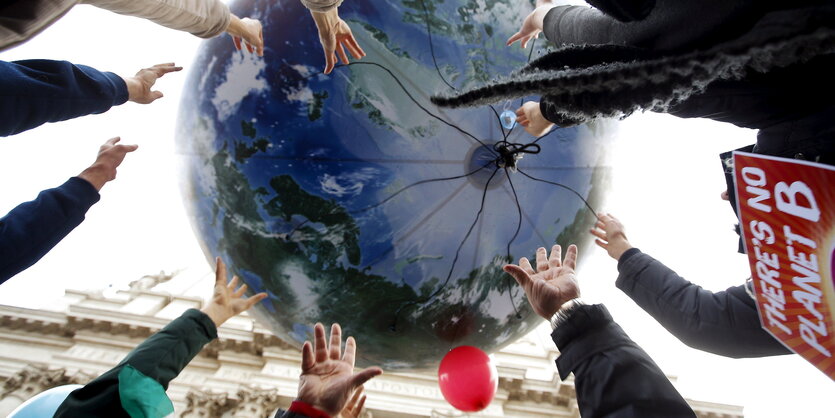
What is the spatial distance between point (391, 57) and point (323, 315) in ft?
5.44

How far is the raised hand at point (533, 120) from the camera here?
220 centimetres

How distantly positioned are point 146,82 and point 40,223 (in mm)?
1347

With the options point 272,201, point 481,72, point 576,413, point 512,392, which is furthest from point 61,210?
point 576,413

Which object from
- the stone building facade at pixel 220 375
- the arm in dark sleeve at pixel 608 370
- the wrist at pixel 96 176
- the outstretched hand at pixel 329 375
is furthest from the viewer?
the stone building facade at pixel 220 375

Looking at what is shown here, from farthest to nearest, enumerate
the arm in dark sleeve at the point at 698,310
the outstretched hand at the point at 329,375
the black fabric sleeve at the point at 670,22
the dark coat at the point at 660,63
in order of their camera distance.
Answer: the arm in dark sleeve at the point at 698,310 → the outstretched hand at the point at 329,375 → the black fabric sleeve at the point at 670,22 → the dark coat at the point at 660,63

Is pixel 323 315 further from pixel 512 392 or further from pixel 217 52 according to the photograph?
pixel 512 392

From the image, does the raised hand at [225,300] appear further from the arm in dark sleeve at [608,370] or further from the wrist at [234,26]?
the arm in dark sleeve at [608,370]

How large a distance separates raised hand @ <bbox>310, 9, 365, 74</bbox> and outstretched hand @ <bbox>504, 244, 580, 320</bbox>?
150cm

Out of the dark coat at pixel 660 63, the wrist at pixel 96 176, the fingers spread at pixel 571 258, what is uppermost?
the dark coat at pixel 660 63

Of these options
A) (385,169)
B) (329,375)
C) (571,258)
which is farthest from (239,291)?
(571,258)

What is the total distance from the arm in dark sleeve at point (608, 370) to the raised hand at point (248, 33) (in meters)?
2.27

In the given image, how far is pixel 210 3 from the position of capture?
2.48 metres

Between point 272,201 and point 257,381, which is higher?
point 272,201

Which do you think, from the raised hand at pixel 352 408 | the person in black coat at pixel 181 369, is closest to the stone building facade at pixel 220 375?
the raised hand at pixel 352 408
